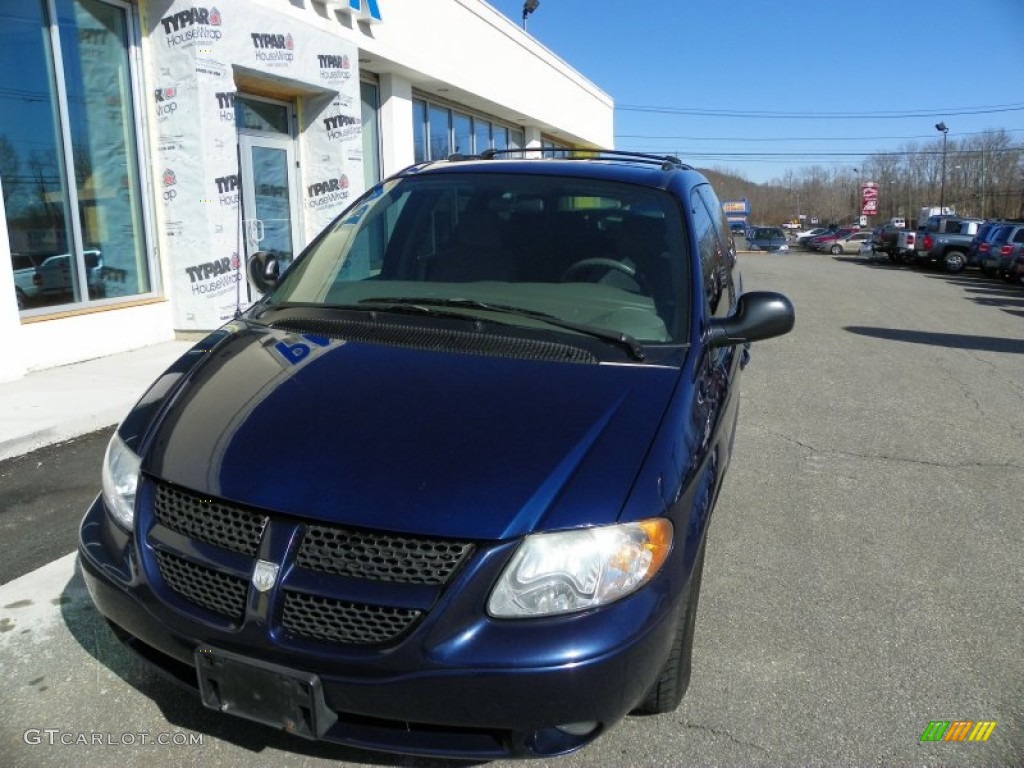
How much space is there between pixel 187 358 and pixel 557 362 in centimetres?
139

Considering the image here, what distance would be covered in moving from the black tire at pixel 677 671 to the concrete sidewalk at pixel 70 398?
4.42 meters

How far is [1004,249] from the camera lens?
23328 millimetres

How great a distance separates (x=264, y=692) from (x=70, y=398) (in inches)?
199

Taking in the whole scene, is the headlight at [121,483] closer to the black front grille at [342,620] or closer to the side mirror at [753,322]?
the black front grille at [342,620]

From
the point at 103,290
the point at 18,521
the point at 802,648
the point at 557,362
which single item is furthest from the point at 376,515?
the point at 103,290

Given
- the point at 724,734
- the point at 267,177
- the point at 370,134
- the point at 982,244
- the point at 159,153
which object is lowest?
the point at 724,734

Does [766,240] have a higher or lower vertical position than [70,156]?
lower

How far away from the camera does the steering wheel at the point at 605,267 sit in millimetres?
3232

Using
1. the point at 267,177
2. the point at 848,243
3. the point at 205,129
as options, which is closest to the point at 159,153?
the point at 205,129

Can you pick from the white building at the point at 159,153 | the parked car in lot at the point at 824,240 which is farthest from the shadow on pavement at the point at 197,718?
the parked car in lot at the point at 824,240

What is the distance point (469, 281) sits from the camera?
10.7 feet

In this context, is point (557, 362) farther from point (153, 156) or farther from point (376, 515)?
→ point (153, 156)

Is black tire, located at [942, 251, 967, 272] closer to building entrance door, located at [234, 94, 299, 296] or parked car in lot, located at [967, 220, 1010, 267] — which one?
parked car in lot, located at [967, 220, 1010, 267]

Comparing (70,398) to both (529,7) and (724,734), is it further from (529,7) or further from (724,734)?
(529,7)
